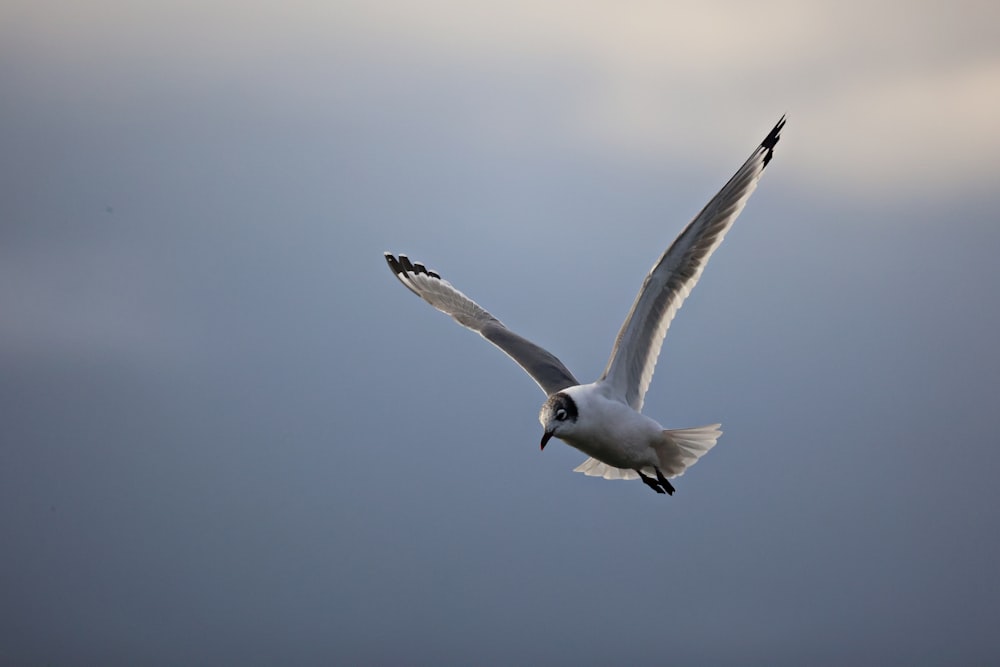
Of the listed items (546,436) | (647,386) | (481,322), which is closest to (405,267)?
(481,322)

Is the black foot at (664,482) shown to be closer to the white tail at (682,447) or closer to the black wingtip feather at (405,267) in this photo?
the white tail at (682,447)

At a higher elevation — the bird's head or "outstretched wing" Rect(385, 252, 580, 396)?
Answer: "outstretched wing" Rect(385, 252, 580, 396)

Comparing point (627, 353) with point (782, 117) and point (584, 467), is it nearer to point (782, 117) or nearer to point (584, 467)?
point (584, 467)

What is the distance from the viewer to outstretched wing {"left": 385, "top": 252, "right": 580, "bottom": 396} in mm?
10758

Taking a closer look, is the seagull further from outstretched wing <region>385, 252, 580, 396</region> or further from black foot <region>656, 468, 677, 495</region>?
outstretched wing <region>385, 252, 580, 396</region>

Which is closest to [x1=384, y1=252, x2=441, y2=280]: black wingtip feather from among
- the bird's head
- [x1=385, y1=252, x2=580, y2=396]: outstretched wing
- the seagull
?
[x1=385, y1=252, x2=580, y2=396]: outstretched wing

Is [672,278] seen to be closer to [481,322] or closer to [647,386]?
[647,386]

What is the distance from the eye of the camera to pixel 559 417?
884 cm

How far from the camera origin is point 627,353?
31.0 feet

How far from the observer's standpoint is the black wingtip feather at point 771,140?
9250mm

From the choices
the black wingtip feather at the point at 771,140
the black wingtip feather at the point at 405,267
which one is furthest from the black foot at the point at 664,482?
the black wingtip feather at the point at 405,267

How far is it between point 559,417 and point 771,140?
263cm

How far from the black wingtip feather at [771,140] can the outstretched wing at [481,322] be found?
2.59 metres

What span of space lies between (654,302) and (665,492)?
1.51 m
